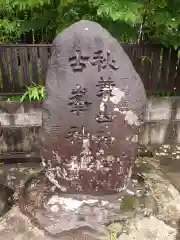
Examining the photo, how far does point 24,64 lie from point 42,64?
0.28 meters

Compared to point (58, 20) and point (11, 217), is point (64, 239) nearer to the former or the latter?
point (11, 217)

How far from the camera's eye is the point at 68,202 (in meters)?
3.46

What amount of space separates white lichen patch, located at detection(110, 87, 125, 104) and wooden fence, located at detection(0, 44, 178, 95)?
72.5 inches

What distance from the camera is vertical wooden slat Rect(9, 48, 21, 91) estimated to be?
4.62 m

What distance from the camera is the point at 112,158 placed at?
3283mm

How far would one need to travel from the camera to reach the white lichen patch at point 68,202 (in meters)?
3.43

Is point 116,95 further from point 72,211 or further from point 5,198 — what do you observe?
point 5,198

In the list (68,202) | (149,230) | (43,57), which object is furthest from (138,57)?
(149,230)

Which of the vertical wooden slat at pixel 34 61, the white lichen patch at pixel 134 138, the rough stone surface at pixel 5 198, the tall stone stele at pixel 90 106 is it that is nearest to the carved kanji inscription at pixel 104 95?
the tall stone stele at pixel 90 106

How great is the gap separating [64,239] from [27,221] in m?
0.51

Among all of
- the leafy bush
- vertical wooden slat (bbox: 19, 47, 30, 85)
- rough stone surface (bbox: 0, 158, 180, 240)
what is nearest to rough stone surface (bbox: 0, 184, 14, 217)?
rough stone surface (bbox: 0, 158, 180, 240)

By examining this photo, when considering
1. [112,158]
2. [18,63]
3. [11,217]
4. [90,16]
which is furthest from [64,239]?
[90,16]

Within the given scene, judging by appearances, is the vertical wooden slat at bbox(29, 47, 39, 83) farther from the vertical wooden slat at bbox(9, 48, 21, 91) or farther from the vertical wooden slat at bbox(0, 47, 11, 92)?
the vertical wooden slat at bbox(0, 47, 11, 92)

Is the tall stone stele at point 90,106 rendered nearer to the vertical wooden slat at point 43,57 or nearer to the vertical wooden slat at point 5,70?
the vertical wooden slat at point 43,57
